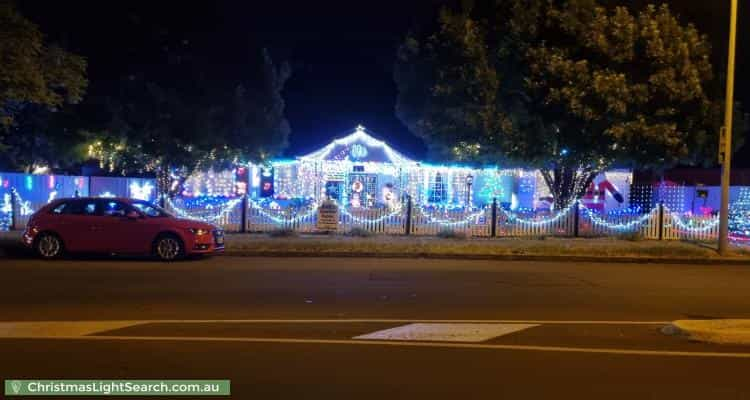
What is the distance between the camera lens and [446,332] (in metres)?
9.02

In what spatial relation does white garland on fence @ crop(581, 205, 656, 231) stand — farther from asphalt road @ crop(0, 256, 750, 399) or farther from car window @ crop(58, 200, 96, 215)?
car window @ crop(58, 200, 96, 215)

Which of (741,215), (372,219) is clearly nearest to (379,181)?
(372,219)

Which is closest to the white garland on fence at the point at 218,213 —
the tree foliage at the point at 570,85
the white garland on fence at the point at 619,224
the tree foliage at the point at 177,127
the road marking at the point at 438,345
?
the tree foliage at the point at 177,127

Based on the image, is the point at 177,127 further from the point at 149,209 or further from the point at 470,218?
the point at 470,218

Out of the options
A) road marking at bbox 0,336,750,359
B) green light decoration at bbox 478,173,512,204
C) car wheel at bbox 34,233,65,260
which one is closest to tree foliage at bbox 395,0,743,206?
green light decoration at bbox 478,173,512,204

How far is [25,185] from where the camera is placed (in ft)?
73.0

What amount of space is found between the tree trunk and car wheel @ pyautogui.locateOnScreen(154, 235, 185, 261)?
13.2 meters

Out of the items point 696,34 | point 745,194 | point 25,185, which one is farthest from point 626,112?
point 25,185

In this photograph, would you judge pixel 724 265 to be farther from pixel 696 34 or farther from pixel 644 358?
pixel 644 358

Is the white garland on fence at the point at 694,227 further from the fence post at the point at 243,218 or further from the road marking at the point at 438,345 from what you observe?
the road marking at the point at 438,345

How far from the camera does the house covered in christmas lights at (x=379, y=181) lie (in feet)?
95.3

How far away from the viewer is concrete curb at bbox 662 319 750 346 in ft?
28.1

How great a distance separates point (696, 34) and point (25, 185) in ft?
67.4

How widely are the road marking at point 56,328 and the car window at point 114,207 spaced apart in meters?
7.35
